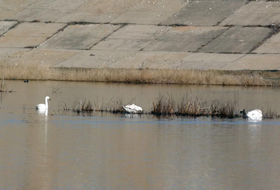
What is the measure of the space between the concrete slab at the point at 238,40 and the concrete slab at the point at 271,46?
52cm

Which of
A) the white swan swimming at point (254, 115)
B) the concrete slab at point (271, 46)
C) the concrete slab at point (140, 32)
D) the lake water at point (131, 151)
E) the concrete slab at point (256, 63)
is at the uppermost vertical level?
the concrete slab at point (140, 32)

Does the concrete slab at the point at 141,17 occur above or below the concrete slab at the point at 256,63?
above

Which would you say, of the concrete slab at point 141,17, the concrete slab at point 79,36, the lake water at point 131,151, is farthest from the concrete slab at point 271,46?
the lake water at point 131,151

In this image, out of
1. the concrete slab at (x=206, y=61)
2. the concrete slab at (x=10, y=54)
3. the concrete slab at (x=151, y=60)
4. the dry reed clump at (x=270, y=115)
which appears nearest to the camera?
the dry reed clump at (x=270, y=115)

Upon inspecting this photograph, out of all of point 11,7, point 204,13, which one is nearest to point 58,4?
point 11,7

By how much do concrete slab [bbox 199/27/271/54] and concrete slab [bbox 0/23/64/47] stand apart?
11645mm

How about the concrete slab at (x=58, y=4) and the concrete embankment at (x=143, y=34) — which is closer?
the concrete embankment at (x=143, y=34)

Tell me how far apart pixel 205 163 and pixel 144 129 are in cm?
630

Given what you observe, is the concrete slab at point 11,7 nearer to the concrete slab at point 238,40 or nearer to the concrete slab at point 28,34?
the concrete slab at point 28,34

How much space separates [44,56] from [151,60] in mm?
7154

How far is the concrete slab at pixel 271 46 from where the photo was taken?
56375 mm

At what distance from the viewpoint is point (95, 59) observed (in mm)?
55625

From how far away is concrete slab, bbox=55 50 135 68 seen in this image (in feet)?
177

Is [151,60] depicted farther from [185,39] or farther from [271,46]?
[271,46]
